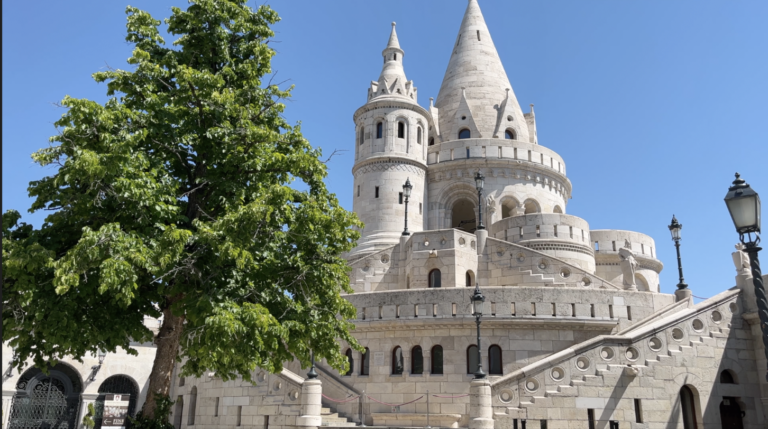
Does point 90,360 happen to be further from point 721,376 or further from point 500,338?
point 721,376

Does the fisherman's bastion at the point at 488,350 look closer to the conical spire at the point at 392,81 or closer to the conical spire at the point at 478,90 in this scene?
the conical spire at the point at 392,81

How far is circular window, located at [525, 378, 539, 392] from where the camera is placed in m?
16.8

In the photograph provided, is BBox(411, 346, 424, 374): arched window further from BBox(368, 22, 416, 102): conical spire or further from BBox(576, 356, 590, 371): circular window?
BBox(368, 22, 416, 102): conical spire

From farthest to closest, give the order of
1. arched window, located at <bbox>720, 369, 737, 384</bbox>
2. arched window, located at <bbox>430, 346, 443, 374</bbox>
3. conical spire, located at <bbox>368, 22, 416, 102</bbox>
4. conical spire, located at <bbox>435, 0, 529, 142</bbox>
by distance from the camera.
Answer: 1. conical spire, located at <bbox>435, 0, 529, 142</bbox>
2. conical spire, located at <bbox>368, 22, 416, 102</bbox>
3. arched window, located at <bbox>430, 346, 443, 374</bbox>
4. arched window, located at <bbox>720, 369, 737, 384</bbox>

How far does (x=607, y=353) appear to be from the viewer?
17219 millimetres

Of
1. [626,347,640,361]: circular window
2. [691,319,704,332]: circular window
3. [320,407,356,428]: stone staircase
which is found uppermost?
[691,319,704,332]: circular window

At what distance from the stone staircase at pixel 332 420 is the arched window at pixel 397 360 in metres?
2.50

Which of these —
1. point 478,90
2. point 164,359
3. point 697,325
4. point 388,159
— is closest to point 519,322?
point 697,325

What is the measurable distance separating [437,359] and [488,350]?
1.79m

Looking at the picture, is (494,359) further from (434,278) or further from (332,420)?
(434,278)

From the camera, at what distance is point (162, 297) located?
43.6 feet

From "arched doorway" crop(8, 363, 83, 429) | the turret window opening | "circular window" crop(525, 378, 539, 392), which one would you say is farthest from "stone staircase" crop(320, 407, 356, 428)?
"arched doorway" crop(8, 363, 83, 429)

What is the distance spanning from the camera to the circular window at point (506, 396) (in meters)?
16.7

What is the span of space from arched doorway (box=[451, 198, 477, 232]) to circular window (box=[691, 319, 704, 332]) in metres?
23.1
